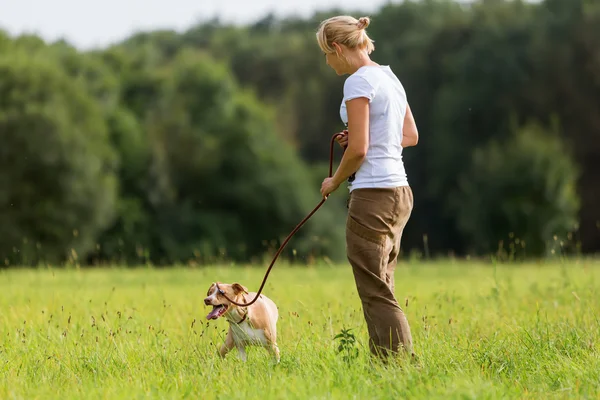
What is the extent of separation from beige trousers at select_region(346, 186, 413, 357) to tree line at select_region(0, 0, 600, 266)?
32.5 metres

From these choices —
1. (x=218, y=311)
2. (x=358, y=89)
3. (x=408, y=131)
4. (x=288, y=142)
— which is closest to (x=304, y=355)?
(x=218, y=311)

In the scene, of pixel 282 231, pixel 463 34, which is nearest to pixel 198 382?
pixel 282 231

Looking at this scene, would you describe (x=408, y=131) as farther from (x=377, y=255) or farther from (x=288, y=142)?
(x=288, y=142)

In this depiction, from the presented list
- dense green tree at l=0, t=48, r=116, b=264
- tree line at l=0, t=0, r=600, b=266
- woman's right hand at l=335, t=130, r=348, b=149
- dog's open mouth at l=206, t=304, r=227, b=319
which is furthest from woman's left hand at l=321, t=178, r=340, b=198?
tree line at l=0, t=0, r=600, b=266

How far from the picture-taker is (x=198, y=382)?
5.55 meters

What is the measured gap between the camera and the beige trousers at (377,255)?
5.73 m

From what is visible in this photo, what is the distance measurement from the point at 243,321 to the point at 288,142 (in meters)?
46.2

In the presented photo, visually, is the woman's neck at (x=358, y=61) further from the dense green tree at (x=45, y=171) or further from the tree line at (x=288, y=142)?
the tree line at (x=288, y=142)

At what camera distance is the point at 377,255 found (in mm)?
5734

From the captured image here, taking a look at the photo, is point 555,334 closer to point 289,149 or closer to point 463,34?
point 289,149

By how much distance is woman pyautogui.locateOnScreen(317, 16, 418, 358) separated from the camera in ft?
18.8

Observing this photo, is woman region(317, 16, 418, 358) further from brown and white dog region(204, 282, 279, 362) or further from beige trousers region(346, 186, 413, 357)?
brown and white dog region(204, 282, 279, 362)

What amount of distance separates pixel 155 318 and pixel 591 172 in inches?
1601

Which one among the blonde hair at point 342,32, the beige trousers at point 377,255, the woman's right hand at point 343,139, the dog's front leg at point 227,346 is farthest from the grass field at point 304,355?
the blonde hair at point 342,32
